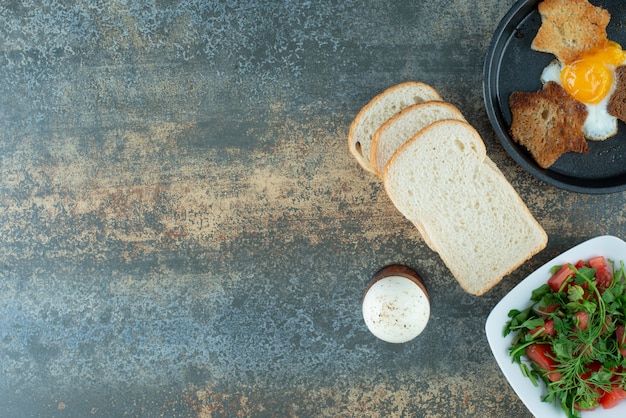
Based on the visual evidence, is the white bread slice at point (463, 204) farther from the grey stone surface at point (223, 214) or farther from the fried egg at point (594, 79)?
the fried egg at point (594, 79)

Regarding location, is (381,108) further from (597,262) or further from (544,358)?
(544,358)

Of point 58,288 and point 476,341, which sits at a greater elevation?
point 58,288

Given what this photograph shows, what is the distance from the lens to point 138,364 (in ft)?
7.28

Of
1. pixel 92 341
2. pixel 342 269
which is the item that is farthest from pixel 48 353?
pixel 342 269

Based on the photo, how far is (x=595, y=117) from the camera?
6.55 ft

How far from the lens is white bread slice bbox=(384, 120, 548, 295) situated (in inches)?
75.0

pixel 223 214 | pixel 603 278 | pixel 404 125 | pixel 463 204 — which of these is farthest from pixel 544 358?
pixel 223 214

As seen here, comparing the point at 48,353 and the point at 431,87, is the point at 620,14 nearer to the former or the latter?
the point at 431,87

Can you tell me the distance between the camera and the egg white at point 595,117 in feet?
6.52

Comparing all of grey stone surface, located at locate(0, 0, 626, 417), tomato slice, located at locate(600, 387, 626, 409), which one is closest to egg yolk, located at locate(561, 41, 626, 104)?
grey stone surface, located at locate(0, 0, 626, 417)

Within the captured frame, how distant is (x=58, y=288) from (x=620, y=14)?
265cm

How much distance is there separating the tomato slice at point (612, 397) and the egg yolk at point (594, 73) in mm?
1120

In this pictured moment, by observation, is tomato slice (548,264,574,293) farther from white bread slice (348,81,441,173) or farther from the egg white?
white bread slice (348,81,441,173)

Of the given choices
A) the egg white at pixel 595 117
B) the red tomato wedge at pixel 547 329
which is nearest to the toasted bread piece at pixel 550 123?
the egg white at pixel 595 117
